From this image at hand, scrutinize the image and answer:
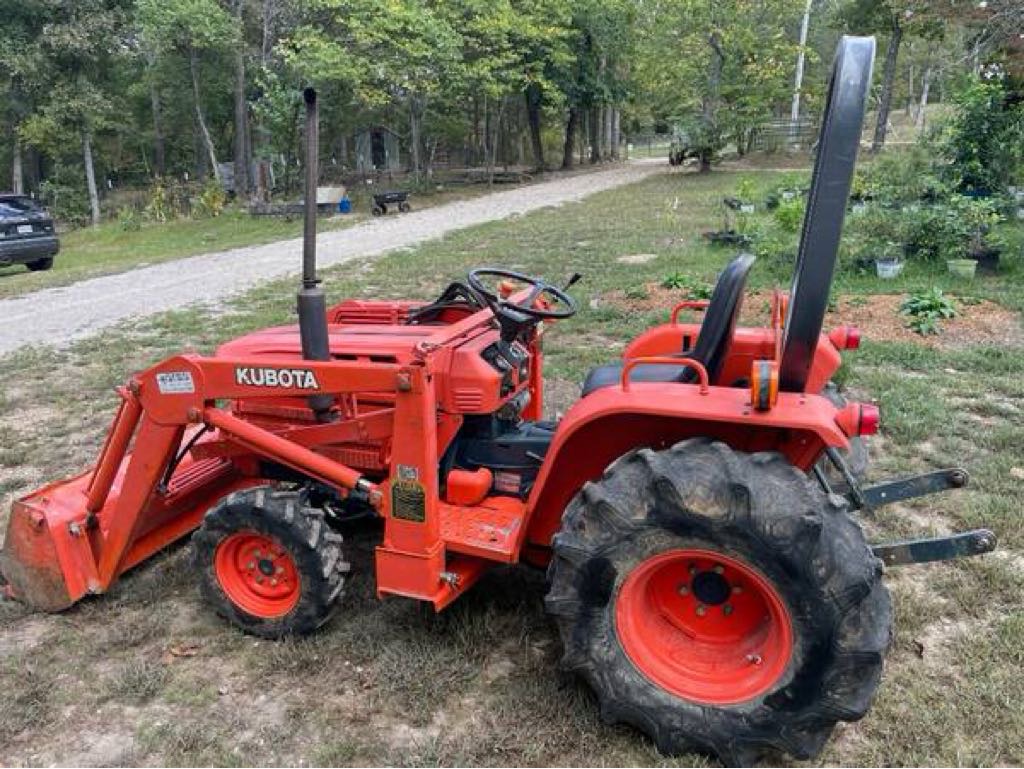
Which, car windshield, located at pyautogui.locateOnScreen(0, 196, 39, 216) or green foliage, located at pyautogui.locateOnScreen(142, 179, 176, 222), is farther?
green foliage, located at pyautogui.locateOnScreen(142, 179, 176, 222)

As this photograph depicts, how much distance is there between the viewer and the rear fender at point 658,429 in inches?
93.5

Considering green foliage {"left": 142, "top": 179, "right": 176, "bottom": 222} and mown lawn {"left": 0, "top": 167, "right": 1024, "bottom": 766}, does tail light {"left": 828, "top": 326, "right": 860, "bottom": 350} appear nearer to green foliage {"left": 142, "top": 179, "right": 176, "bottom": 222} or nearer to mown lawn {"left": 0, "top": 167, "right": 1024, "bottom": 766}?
mown lawn {"left": 0, "top": 167, "right": 1024, "bottom": 766}

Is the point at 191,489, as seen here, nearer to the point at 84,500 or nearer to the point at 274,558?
the point at 84,500

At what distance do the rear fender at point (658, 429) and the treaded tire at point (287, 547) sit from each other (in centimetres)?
75

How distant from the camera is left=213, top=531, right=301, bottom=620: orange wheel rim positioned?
315cm

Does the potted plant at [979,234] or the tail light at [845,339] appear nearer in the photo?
the tail light at [845,339]

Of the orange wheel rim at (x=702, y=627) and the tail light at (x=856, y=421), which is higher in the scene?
the tail light at (x=856, y=421)

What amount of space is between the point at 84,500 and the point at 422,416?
1.65 metres

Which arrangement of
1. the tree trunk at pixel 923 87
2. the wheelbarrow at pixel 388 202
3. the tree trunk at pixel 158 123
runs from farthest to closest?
the tree trunk at pixel 158 123 < the wheelbarrow at pixel 388 202 < the tree trunk at pixel 923 87

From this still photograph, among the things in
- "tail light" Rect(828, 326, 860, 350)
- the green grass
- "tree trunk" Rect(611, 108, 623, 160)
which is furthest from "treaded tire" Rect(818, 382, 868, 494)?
"tree trunk" Rect(611, 108, 623, 160)

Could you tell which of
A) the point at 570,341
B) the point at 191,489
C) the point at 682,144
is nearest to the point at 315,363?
the point at 191,489

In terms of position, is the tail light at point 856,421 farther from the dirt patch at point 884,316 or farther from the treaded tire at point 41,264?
the treaded tire at point 41,264

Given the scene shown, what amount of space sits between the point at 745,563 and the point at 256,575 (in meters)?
1.90

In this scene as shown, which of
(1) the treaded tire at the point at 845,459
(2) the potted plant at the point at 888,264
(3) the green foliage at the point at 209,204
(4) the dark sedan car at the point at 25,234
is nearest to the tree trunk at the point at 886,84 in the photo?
(2) the potted plant at the point at 888,264
